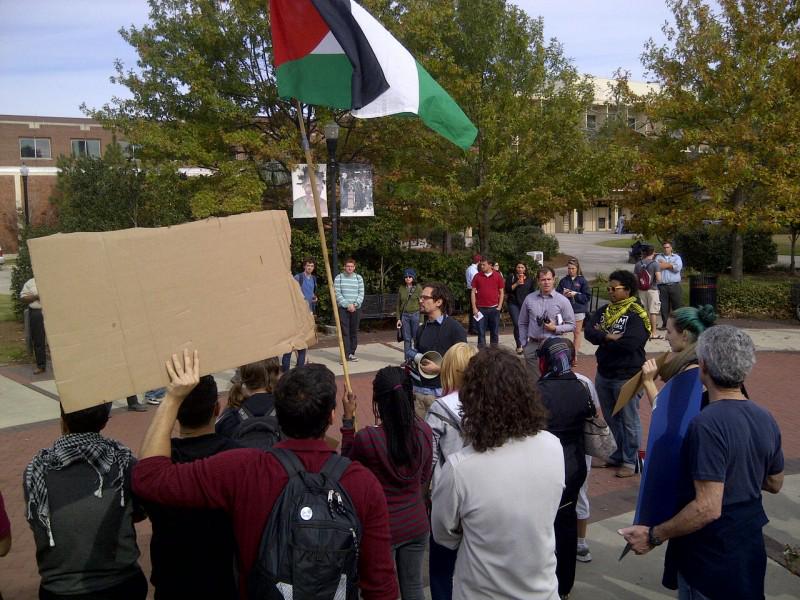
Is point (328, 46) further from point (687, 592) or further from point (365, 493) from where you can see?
point (687, 592)

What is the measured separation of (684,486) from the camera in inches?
126

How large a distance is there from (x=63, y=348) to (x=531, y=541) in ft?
6.11

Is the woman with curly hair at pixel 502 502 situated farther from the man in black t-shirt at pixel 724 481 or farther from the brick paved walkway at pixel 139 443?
the brick paved walkway at pixel 139 443

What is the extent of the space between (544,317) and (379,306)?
817 cm

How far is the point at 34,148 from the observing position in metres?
55.6

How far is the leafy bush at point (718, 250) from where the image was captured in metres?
24.5

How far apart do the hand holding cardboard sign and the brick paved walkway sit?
330 cm

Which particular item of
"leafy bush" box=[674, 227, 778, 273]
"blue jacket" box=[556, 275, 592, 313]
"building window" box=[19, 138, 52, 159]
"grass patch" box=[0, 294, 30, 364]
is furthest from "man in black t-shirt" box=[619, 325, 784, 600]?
"building window" box=[19, 138, 52, 159]

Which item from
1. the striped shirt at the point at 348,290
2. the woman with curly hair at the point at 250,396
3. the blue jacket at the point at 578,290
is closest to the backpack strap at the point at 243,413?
the woman with curly hair at the point at 250,396

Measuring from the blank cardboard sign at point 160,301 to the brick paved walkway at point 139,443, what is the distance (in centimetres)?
328

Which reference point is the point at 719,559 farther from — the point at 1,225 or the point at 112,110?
the point at 1,225

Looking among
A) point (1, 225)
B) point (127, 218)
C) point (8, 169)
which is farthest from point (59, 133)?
point (127, 218)

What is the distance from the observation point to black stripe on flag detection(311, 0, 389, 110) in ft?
16.9

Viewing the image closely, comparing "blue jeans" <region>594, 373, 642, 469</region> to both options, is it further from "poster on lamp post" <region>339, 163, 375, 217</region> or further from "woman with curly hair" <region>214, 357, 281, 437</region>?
"poster on lamp post" <region>339, 163, 375, 217</region>
